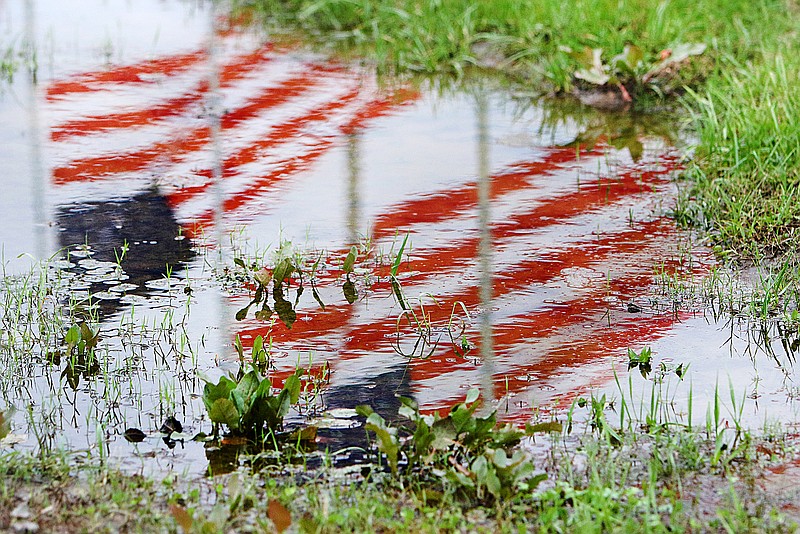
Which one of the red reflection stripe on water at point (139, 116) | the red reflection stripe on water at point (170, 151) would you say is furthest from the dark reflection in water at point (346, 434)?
the red reflection stripe on water at point (139, 116)

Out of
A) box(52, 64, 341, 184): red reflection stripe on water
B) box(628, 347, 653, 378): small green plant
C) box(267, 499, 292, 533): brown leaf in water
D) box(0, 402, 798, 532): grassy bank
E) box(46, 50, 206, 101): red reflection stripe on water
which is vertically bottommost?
box(0, 402, 798, 532): grassy bank

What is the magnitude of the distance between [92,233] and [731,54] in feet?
11.9

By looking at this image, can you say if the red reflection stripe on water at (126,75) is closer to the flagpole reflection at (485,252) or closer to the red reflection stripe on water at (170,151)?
the red reflection stripe on water at (170,151)

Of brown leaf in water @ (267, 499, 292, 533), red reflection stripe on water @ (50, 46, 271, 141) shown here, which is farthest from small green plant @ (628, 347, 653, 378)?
red reflection stripe on water @ (50, 46, 271, 141)

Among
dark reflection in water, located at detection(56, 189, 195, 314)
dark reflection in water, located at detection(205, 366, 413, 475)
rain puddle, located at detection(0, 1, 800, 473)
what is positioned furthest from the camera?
dark reflection in water, located at detection(56, 189, 195, 314)

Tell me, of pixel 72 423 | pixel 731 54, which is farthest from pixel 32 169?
pixel 731 54

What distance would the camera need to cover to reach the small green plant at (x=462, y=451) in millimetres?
2379

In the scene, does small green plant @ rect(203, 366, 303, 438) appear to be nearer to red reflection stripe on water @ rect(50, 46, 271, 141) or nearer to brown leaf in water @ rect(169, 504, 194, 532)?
brown leaf in water @ rect(169, 504, 194, 532)

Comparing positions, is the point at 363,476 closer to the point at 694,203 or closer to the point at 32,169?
the point at 694,203

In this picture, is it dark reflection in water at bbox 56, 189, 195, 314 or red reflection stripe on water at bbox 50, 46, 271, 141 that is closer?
dark reflection in water at bbox 56, 189, 195, 314

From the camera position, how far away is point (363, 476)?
251cm

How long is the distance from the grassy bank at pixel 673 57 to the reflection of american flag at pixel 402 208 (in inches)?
11.6

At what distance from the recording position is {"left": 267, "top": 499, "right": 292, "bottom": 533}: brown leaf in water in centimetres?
220

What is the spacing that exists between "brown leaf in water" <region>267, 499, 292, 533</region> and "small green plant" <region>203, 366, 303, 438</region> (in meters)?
0.44
